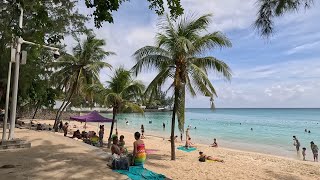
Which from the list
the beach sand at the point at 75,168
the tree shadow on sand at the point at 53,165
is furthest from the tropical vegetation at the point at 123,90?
the tree shadow on sand at the point at 53,165

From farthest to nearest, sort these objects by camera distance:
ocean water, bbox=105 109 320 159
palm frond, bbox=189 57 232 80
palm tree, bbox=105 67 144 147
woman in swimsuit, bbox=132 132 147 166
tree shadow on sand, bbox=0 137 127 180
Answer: ocean water, bbox=105 109 320 159, palm tree, bbox=105 67 144 147, palm frond, bbox=189 57 232 80, woman in swimsuit, bbox=132 132 147 166, tree shadow on sand, bbox=0 137 127 180

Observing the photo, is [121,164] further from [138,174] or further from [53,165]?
[53,165]

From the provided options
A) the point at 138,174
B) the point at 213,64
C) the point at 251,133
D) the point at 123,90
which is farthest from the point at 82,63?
the point at 251,133

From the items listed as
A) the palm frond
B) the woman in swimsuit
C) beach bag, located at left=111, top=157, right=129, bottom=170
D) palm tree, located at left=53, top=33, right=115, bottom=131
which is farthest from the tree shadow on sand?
palm tree, located at left=53, top=33, right=115, bottom=131

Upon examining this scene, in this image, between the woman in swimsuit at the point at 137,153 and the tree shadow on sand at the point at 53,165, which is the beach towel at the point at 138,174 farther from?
the woman in swimsuit at the point at 137,153

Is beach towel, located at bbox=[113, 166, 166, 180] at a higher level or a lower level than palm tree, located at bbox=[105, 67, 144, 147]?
lower

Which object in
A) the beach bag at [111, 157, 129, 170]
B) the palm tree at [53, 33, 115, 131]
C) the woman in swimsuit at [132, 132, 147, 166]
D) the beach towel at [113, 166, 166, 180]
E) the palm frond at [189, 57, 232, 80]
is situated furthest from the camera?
the palm tree at [53, 33, 115, 131]

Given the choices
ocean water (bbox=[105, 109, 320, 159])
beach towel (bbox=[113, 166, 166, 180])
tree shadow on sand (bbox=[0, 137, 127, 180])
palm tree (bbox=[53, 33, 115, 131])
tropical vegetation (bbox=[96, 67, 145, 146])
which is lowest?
ocean water (bbox=[105, 109, 320, 159])

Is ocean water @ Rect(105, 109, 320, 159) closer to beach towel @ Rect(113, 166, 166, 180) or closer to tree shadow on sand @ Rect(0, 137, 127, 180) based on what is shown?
beach towel @ Rect(113, 166, 166, 180)

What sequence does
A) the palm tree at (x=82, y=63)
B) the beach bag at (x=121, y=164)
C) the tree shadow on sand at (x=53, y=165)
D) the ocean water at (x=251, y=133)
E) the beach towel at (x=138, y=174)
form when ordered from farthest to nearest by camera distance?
the ocean water at (x=251, y=133) < the palm tree at (x=82, y=63) < the beach bag at (x=121, y=164) < the beach towel at (x=138, y=174) < the tree shadow on sand at (x=53, y=165)

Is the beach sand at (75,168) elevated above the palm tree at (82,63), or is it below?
below

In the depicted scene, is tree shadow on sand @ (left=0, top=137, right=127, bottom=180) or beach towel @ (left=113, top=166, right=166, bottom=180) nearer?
tree shadow on sand @ (left=0, top=137, right=127, bottom=180)

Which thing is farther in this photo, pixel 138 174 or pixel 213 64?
pixel 213 64

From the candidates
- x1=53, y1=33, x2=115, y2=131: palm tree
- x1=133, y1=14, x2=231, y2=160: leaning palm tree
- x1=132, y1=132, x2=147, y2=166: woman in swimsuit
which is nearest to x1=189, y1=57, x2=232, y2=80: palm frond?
x1=133, y1=14, x2=231, y2=160: leaning palm tree
